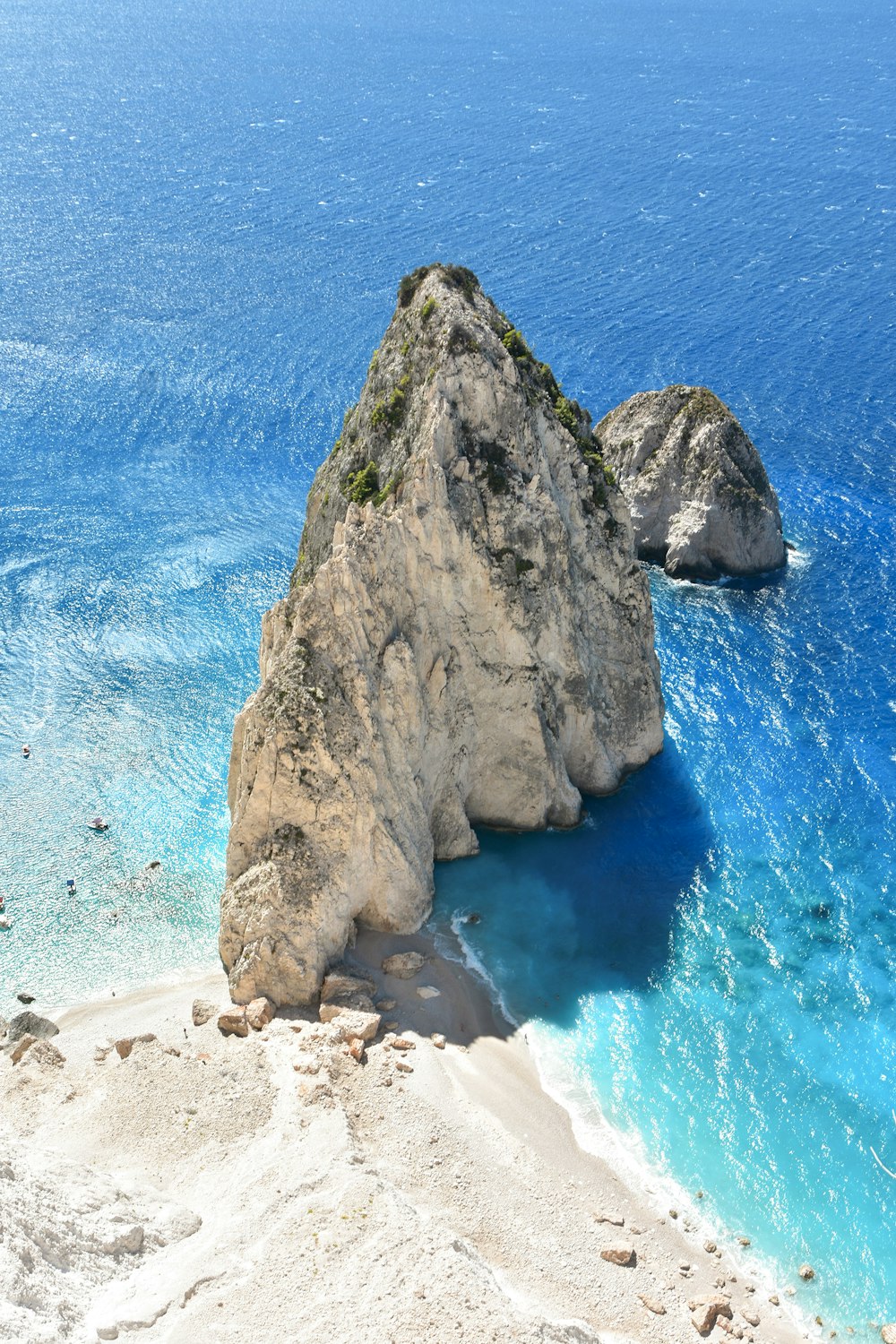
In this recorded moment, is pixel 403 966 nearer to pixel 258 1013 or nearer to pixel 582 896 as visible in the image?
pixel 258 1013

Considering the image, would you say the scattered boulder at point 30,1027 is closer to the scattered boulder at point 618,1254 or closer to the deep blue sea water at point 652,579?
the deep blue sea water at point 652,579

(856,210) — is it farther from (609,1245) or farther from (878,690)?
(609,1245)

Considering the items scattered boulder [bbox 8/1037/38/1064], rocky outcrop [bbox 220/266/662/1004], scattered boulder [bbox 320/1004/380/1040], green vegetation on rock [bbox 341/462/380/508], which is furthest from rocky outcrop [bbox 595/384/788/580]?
scattered boulder [bbox 8/1037/38/1064]

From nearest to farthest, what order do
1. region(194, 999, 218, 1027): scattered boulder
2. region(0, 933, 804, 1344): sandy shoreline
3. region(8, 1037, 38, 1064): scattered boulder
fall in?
region(0, 933, 804, 1344): sandy shoreline, region(8, 1037, 38, 1064): scattered boulder, region(194, 999, 218, 1027): scattered boulder

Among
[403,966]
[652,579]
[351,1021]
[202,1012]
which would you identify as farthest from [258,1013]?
[652,579]

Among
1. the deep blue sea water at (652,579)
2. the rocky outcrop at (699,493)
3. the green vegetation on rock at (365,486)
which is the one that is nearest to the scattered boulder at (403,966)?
the deep blue sea water at (652,579)

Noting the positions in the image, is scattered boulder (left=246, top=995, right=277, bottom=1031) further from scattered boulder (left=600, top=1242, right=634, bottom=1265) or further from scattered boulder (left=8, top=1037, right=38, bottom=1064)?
scattered boulder (left=600, top=1242, right=634, bottom=1265)
